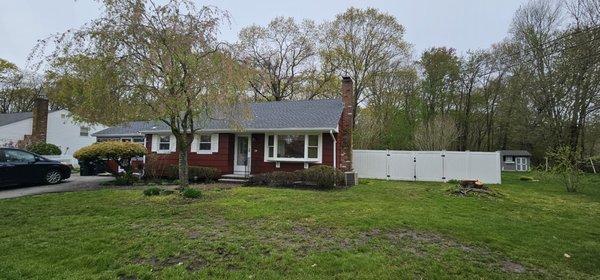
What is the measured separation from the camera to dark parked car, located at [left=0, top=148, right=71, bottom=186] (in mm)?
11586

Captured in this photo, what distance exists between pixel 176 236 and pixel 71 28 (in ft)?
21.7

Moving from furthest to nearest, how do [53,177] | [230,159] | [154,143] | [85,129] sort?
1. [85,129]
2. [154,143]
3. [230,159]
4. [53,177]

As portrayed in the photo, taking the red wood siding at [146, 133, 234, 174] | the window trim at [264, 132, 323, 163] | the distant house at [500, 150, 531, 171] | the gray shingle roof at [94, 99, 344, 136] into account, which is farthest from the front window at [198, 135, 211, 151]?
the distant house at [500, 150, 531, 171]

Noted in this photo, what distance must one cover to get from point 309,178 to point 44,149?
19756mm

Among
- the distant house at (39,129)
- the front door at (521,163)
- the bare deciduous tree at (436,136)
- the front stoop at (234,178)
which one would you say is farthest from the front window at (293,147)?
the front door at (521,163)

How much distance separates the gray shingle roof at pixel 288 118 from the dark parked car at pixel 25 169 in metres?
2.91

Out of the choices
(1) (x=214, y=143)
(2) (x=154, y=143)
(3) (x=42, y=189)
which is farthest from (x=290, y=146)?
(3) (x=42, y=189)

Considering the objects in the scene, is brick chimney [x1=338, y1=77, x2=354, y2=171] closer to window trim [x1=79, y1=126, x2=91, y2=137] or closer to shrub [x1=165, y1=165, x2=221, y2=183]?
shrub [x1=165, y1=165, x2=221, y2=183]

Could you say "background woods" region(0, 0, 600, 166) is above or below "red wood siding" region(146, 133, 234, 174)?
above

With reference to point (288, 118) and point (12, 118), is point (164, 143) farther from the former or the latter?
point (12, 118)

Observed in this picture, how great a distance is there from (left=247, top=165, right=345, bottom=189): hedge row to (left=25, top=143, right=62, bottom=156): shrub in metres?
17.5

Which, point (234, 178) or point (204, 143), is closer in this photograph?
point (234, 178)

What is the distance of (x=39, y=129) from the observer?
2366 cm

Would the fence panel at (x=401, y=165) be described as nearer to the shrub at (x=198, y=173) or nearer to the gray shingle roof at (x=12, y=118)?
the shrub at (x=198, y=173)
